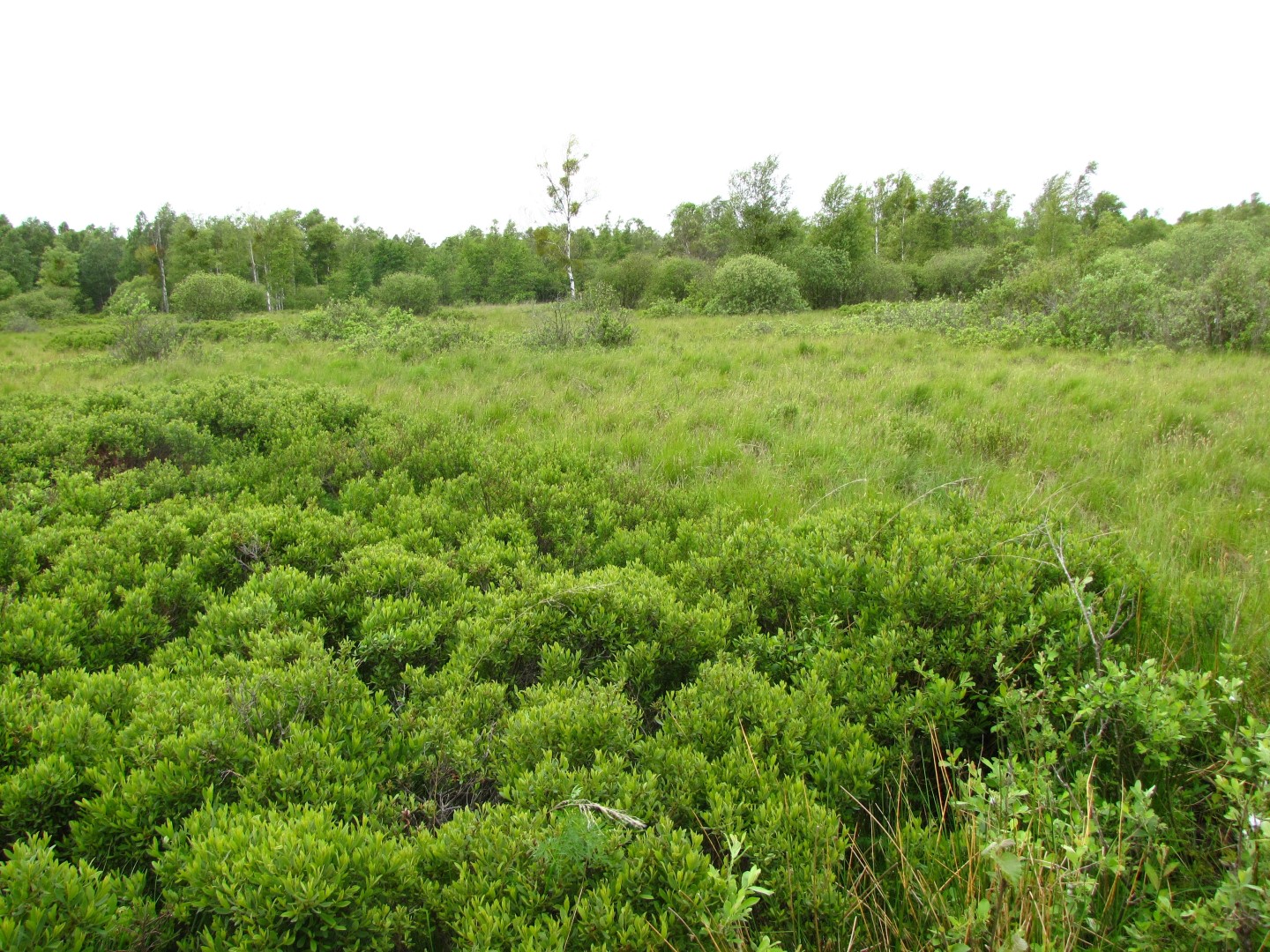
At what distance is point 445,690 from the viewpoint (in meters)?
2.53

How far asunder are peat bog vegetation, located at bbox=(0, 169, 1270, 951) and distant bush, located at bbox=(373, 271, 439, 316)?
25080 millimetres

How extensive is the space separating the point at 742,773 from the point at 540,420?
5.70 m

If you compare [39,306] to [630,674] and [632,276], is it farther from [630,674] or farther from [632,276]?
[630,674]

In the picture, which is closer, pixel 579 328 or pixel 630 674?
pixel 630 674

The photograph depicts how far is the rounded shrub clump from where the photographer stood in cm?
2647

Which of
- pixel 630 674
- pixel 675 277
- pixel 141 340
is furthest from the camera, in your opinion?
pixel 675 277

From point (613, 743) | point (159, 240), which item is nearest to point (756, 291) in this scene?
point (613, 743)

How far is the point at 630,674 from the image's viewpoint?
2672 millimetres

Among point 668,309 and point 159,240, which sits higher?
point 159,240

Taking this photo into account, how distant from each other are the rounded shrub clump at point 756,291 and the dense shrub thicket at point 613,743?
2408cm

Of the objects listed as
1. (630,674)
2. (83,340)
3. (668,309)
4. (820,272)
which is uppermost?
(820,272)

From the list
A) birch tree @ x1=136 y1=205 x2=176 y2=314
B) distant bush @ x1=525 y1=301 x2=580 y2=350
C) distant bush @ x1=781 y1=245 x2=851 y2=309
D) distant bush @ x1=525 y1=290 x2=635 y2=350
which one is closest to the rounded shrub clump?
distant bush @ x1=781 y1=245 x2=851 y2=309

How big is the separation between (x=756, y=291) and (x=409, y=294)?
17.5 meters

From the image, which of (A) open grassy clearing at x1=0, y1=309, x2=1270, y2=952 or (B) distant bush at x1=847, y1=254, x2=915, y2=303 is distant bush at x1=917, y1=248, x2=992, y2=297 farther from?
(A) open grassy clearing at x1=0, y1=309, x2=1270, y2=952
